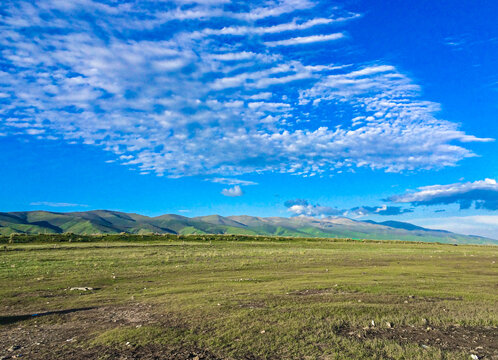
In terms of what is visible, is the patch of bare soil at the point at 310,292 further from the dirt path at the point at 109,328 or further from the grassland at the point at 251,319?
the dirt path at the point at 109,328

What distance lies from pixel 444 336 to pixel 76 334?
12.3 m

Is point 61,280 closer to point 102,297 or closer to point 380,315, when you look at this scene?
point 102,297

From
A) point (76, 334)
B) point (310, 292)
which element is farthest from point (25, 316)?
point (310, 292)

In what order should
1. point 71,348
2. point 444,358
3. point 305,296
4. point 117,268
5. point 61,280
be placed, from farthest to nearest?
point 117,268 → point 61,280 → point 305,296 → point 71,348 → point 444,358

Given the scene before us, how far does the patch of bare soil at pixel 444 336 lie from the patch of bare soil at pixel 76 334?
215 inches

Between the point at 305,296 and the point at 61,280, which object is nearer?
the point at 305,296

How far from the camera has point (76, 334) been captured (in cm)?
1101

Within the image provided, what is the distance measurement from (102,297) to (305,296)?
10.7 m

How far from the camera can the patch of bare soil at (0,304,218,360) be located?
29.9 ft

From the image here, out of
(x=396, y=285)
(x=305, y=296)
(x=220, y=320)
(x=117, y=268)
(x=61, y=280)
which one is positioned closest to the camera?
(x=220, y=320)

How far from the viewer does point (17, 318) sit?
13234 millimetres

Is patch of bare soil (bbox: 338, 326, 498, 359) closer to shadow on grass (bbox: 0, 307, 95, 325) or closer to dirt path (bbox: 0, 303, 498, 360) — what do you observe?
dirt path (bbox: 0, 303, 498, 360)

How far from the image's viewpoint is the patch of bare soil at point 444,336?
9.52m

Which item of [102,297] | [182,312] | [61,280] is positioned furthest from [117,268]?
[182,312]
